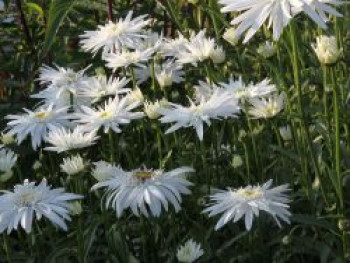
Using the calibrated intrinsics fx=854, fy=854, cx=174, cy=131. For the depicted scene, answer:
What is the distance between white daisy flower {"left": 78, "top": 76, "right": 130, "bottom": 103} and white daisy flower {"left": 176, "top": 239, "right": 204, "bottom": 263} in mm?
731

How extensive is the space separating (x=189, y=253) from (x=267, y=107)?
0.53 m

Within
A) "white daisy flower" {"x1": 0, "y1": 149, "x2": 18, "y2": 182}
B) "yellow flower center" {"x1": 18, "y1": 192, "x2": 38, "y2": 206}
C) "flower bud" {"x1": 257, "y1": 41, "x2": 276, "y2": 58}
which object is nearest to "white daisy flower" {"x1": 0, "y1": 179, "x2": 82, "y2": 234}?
"yellow flower center" {"x1": 18, "y1": 192, "x2": 38, "y2": 206}

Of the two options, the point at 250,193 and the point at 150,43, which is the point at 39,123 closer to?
the point at 150,43

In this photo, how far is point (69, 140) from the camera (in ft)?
7.93

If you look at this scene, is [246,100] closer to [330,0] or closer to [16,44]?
[330,0]

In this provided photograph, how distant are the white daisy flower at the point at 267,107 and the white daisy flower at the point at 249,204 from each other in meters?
0.30

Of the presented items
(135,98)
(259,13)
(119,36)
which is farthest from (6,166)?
(259,13)

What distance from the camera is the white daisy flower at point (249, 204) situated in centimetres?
209

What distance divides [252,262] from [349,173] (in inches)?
14.2

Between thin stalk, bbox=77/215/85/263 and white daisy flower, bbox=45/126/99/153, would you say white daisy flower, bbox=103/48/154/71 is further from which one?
thin stalk, bbox=77/215/85/263

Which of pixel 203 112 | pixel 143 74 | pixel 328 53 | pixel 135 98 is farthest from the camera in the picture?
pixel 143 74

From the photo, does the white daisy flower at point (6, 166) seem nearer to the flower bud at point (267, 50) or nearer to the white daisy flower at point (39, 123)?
the white daisy flower at point (39, 123)

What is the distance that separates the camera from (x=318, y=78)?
10.0ft

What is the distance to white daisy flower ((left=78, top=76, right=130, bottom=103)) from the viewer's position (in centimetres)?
275
